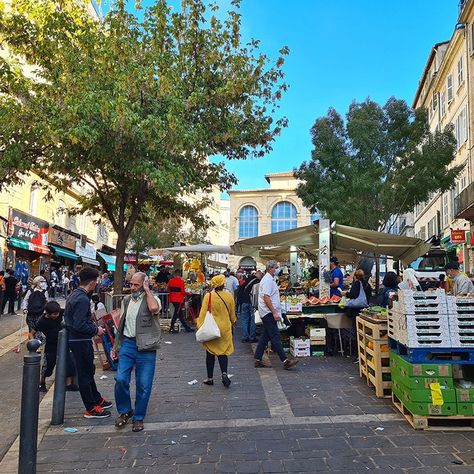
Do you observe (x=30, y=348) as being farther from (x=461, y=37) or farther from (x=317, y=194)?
(x=461, y=37)

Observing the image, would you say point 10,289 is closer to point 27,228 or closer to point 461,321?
point 27,228

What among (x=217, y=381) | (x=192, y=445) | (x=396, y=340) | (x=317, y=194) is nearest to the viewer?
(x=192, y=445)

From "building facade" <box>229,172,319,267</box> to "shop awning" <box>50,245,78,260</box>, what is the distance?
141 feet

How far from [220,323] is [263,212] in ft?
222

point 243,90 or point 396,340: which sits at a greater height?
point 243,90

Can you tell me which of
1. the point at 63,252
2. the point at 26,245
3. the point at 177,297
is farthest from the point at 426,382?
the point at 63,252

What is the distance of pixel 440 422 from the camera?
490 centimetres

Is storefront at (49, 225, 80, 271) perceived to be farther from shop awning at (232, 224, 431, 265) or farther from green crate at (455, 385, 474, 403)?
green crate at (455, 385, 474, 403)

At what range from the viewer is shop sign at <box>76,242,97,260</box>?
108 ft

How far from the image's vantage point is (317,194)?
2108 centimetres

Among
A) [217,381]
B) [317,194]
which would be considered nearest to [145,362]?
[217,381]

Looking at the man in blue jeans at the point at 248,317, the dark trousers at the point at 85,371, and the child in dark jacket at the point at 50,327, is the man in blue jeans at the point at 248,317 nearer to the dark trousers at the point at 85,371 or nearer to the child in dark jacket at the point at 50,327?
the child in dark jacket at the point at 50,327

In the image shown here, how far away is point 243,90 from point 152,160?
3.47 meters

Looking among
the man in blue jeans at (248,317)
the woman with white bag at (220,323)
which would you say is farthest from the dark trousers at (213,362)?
the man in blue jeans at (248,317)
